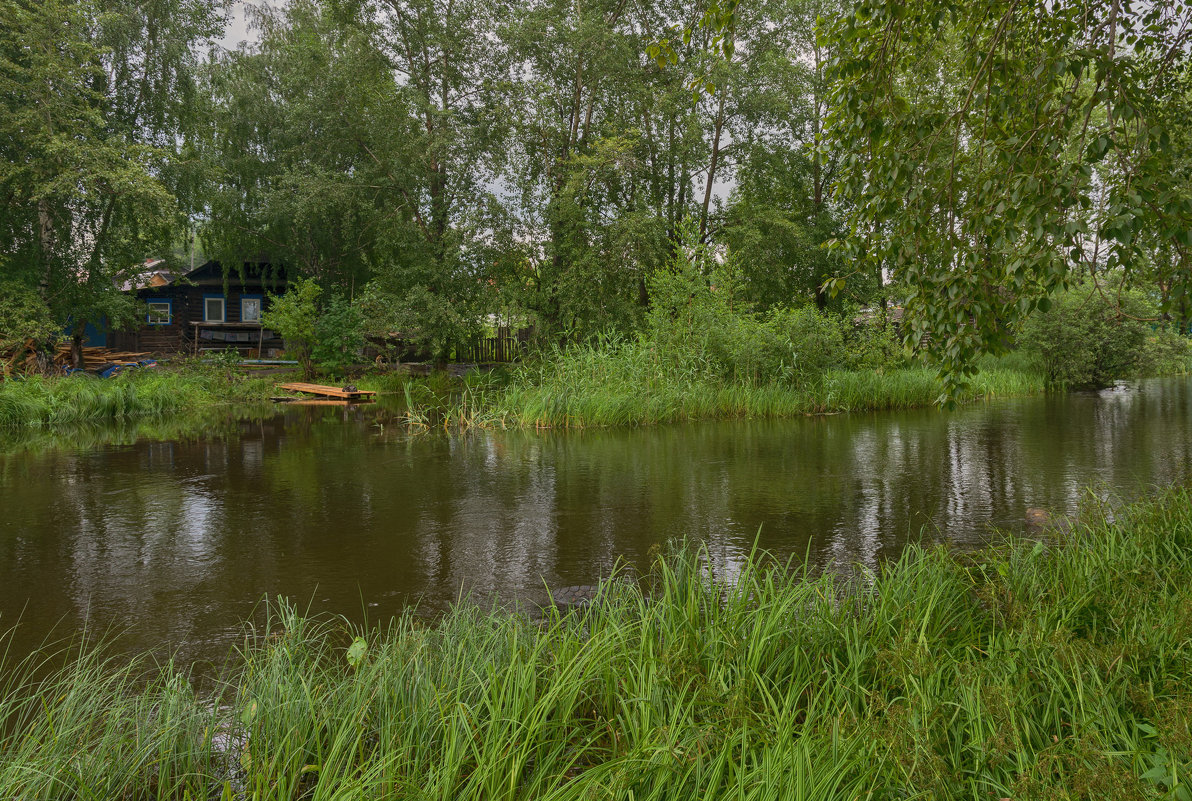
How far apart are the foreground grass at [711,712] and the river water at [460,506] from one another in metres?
1.18

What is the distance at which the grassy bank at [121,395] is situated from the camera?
14.6 metres

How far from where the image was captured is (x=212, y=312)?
110 feet

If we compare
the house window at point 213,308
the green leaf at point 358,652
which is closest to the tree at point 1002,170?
the green leaf at point 358,652

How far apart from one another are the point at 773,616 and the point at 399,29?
24.6 metres

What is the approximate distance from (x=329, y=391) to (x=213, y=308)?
16.1 m

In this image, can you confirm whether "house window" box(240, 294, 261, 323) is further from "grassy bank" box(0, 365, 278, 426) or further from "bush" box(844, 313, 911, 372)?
"bush" box(844, 313, 911, 372)

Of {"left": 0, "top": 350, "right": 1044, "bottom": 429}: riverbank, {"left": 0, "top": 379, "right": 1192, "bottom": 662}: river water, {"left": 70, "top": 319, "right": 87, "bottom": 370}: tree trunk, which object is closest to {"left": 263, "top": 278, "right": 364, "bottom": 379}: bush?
{"left": 70, "top": 319, "right": 87, "bottom": 370}: tree trunk

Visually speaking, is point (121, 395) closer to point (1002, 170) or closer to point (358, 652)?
point (358, 652)

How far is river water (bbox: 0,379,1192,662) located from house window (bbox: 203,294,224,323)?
22.7m

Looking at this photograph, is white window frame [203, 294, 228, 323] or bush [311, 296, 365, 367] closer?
bush [311, 296, 365, 367]

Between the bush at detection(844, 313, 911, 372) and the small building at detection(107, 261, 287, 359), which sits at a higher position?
the small building at detection(107, 261, 287, 359)

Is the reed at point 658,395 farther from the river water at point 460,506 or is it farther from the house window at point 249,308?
the house window at point 249,308

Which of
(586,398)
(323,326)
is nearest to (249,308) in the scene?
(323,326)

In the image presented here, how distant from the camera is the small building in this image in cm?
3120
